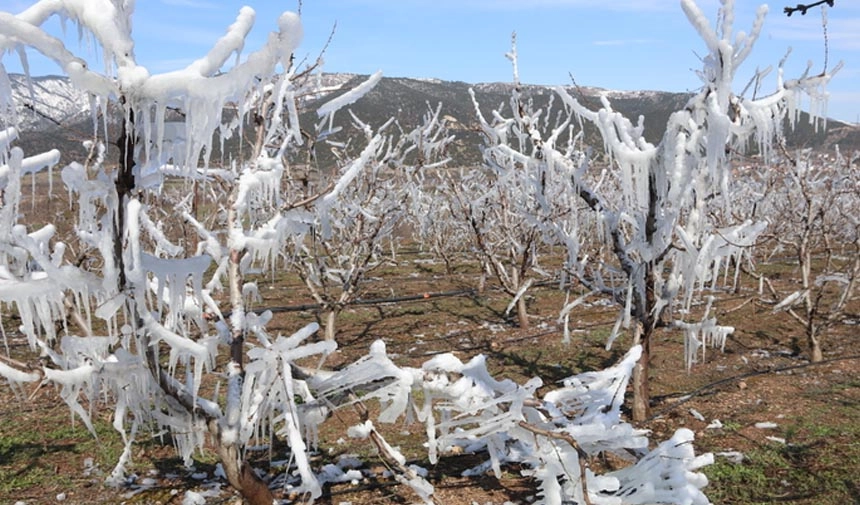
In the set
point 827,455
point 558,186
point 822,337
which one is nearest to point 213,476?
point 827,455

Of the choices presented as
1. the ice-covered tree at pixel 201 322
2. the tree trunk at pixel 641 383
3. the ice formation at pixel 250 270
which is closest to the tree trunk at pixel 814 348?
the tree trunk at pixel 641 383

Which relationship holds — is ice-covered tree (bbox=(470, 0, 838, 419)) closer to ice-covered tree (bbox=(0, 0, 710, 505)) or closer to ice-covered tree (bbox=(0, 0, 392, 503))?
ice-covered tree (bbox=(0, 0, 710, 505))

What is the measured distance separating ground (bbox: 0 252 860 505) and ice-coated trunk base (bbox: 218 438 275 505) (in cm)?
62

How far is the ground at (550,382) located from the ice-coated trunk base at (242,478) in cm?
62

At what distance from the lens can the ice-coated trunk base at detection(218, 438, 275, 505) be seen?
3643mm

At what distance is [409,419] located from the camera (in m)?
3.62

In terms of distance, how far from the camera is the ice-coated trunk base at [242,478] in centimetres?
364

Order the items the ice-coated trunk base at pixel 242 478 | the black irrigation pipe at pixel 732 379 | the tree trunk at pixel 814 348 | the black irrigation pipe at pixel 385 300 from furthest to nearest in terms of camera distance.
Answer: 1. the black irrigation pipe at pixel 385 300
2. the tree trunk at pixel 814 348
3. the black irrigation pipe at pixel 732 379
4. the ice-coated trunk base at pixel 242 478

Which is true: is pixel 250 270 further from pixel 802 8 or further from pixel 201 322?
pixel 802 8

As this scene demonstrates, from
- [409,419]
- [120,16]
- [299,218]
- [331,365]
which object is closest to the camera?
[120,16]

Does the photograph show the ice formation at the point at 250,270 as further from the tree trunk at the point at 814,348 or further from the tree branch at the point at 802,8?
the tree trunk at the point at 814,348

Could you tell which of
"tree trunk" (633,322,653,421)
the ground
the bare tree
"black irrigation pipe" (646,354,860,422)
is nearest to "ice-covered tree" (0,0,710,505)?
the ground

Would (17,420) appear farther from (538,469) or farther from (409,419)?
(538,469)

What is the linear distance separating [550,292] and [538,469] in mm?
11888
